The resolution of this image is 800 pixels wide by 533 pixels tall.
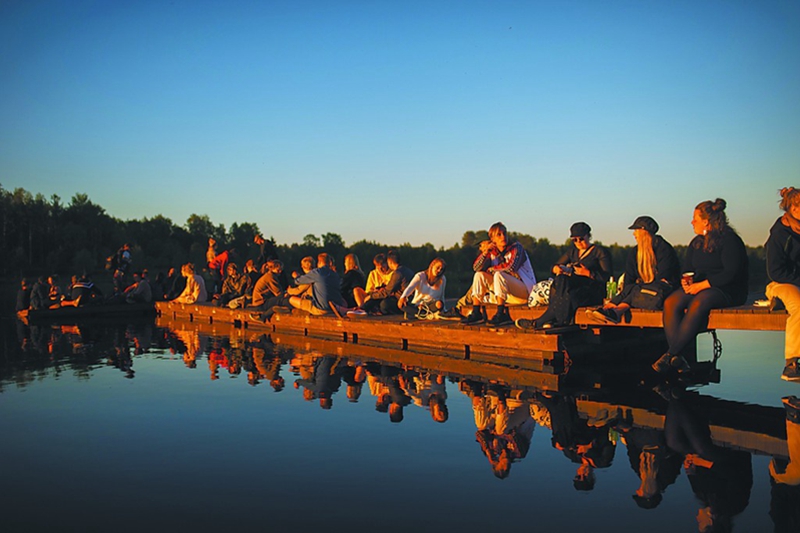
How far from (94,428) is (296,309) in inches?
369

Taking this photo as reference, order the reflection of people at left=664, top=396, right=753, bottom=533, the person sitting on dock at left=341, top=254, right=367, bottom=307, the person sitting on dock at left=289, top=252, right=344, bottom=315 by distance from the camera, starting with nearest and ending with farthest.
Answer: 1. the reflection of people at left=664, top=396, right=753, bottom=533
2. the person sitting on dock at left=289, top=252, right=344, bottom=315
3. the person sitting on dock at left=341, top=254, right=367, bottom=307

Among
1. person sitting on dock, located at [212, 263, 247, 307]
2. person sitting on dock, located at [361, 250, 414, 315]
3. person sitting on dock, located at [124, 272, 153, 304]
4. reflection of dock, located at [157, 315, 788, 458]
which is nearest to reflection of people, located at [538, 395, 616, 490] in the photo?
reflection of dock, located at [157, 315, 788, 458]

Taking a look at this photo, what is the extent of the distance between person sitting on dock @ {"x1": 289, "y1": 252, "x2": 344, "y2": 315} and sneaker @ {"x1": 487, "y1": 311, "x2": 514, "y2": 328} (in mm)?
4574

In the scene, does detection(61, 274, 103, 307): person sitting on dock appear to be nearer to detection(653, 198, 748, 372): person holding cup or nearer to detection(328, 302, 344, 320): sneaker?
detection(328, 302, 344, 320): sneaker

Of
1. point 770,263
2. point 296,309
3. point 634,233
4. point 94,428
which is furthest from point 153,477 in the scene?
point 296,309

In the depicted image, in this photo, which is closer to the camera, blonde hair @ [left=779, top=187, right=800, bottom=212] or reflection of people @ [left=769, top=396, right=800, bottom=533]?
reflection of people @ [left=769, top=396, right=800, bottom=533]

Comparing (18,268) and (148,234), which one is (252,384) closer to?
(18,268)

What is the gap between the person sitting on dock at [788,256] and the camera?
24.9 ft

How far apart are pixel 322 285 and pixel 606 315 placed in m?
6.94

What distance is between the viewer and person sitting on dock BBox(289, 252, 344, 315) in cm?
1549

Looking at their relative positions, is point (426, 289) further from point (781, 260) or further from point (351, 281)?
point (781, 260)

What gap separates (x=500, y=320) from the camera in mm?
11984

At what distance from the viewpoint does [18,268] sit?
59.8 m

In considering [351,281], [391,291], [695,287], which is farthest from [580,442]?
A: [351,281]
